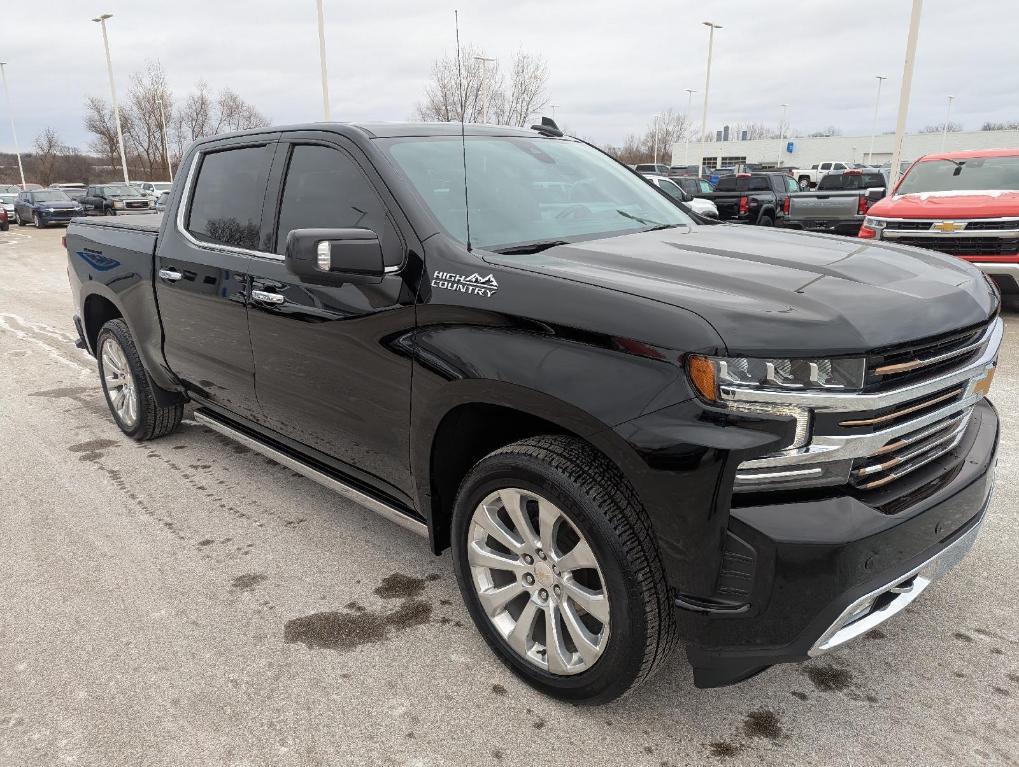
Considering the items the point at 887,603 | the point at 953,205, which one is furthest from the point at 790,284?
the point at 953,205

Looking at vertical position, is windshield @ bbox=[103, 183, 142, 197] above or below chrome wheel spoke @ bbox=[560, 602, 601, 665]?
above

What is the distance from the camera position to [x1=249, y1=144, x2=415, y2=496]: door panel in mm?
2762

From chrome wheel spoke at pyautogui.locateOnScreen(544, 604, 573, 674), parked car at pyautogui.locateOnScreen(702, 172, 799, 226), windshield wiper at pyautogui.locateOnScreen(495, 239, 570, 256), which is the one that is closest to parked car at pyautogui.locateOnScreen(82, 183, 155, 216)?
parked car at pyautogui.locateOnScreen(702, 172, 799, 226)

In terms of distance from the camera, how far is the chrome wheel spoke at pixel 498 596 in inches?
99.5

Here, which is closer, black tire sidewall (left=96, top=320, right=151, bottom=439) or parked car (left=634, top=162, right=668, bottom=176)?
black tire sidewall (left=96, top=320, right=151, bottom=439)

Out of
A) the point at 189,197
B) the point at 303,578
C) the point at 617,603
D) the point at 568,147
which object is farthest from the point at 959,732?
the point at 189,197

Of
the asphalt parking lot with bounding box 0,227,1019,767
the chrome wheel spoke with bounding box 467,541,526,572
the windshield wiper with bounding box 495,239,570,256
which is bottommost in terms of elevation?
the asphalt parking lot with bounding box 0,227,1019,767

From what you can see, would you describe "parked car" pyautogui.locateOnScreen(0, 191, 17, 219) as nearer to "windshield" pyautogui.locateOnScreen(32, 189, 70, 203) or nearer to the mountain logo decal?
"windshield" pyautogui.locateOnScreen(32, 189, 70, 203)

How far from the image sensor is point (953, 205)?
8.77 metres

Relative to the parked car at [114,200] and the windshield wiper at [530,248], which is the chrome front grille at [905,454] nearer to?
the windshield wiper at [530,248]

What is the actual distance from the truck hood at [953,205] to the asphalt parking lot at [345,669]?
5656 mm

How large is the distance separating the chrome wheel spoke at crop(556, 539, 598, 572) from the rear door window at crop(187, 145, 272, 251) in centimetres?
210

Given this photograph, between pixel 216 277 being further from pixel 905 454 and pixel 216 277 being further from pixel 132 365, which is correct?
pixel 905 454

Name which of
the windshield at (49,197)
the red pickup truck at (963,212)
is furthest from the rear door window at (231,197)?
the windshield at (49,197)
